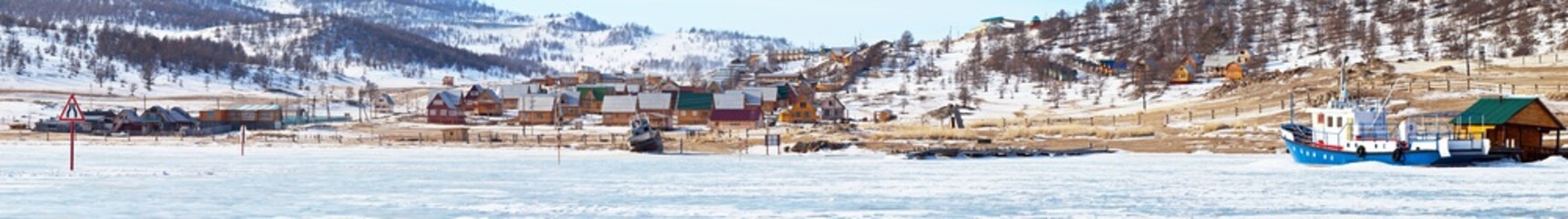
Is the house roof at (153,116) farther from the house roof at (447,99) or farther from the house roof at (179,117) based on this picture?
the house roof at (447,99)

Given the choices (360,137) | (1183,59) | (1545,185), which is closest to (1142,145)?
(1545,185)

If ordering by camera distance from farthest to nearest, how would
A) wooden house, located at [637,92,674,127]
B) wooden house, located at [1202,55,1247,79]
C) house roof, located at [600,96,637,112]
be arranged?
wooden house, located at [1202,55,1247,79], house roof, located at [600,96,637,112], wooden house, located at [637,92,674,127]

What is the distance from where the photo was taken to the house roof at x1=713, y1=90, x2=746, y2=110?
10331 centimetres

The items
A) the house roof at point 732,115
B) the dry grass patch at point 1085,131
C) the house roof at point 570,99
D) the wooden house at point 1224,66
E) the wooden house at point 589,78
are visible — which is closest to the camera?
the dry grass patch at point 1085,131

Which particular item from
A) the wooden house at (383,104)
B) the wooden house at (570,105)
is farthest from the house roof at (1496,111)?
the wooden house at (383,104)

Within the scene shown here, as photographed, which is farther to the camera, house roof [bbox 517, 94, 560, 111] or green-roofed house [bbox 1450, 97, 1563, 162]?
house roof [bbox 517, 94, 560, 111]

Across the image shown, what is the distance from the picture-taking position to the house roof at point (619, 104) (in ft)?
346

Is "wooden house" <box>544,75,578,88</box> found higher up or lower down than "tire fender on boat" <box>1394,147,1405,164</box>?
higher up

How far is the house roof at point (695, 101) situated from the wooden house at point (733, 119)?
9.53ft

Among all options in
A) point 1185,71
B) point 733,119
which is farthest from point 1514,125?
point 1185,71

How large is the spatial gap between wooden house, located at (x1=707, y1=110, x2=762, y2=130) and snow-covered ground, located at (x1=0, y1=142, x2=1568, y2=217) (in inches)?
1813

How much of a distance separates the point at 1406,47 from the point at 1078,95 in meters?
29.1

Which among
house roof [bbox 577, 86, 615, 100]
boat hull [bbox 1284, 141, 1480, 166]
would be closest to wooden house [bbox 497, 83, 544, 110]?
house roof [bbox 577, 86, 615, 100]

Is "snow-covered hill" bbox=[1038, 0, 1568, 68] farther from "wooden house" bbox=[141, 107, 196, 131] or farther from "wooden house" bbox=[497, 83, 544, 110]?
"wooden house" bbox=[141, 107, 196, 131]
